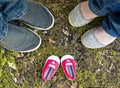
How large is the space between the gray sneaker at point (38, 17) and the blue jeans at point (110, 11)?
32 centimetres

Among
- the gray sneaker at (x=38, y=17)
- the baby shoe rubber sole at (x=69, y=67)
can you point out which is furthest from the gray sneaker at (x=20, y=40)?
the baby shoe rubber sole at (x=69, y=67)

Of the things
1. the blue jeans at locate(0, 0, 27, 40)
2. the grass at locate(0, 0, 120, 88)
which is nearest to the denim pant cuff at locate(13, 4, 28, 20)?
the blue jeans at locate(0, 0, 27, 40)

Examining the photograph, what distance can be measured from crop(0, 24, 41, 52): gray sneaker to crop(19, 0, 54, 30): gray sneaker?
55 mm

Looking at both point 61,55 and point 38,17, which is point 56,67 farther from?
point 38,17

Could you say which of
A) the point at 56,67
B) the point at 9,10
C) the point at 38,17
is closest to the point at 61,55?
the point at 56,67

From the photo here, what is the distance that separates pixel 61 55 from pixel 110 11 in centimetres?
50

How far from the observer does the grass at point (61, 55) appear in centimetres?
169

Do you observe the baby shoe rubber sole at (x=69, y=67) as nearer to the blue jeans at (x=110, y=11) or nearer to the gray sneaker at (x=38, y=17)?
the gray sneaker at (x=38, y=17)

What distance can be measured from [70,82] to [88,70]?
0.46 ft

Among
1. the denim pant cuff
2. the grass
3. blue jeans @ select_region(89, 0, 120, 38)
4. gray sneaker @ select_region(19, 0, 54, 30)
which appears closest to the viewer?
blue jeans @ select_region(89, 0, 120, 38)

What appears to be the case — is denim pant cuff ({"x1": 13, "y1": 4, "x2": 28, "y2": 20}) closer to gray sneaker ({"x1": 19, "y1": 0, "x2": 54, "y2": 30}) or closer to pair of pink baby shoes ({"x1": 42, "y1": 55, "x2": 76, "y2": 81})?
gray sneaker ({"x1": 19, "y1": 0, "x2": 54, "y2": 30})

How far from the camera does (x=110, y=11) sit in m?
1.34

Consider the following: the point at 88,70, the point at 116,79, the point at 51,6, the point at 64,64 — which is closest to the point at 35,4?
the point at 51,6

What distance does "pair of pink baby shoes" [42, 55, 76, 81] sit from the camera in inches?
64.9
